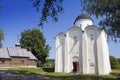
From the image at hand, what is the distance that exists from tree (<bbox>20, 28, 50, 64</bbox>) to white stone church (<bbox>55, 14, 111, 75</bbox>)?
79.4 feet

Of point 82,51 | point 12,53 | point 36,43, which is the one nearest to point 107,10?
point 82,51

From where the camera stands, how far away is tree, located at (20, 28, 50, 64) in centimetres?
6138

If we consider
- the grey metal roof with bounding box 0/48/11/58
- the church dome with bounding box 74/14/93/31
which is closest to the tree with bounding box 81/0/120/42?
the church dome with bounding box 74/14/93/31

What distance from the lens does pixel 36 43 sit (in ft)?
205

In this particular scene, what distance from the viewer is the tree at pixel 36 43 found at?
201 feet

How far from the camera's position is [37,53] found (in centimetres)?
6097

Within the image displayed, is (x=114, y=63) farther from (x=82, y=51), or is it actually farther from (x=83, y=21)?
(x=82, y=51)

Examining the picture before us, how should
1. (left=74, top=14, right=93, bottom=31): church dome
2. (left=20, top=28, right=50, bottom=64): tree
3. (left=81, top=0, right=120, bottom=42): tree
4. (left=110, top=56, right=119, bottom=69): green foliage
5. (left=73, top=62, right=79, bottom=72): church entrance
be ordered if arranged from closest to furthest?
1. (left=81, top=0, right=120, bottom=42): tree
2. (left=73, top=62, right=79, bottom=72): church entrance
3. (left=74, top=14, right=93, bottom=31): church dome
4. (left=110, top=56, right=119, bottom=69): green foliage
5. (left=20, top=28, right=50, bottom=64): tree

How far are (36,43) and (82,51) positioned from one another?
97.6ft

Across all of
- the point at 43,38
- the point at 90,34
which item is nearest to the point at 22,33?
the point at 43,38

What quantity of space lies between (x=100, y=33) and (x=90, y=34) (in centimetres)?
211

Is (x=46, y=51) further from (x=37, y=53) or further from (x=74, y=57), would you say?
(x=74, y=57)

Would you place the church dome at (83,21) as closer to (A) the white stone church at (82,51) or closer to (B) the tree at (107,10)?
(A) the white stone church at (82,51)

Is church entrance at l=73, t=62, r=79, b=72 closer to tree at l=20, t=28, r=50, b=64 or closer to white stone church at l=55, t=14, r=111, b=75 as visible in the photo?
white stone church at l=55, t=14, r=111, b=75
